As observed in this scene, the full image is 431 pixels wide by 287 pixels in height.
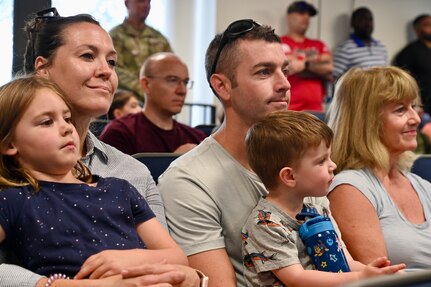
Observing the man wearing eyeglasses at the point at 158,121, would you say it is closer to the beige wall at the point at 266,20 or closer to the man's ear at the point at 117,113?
the man's ear at the point at 117,113

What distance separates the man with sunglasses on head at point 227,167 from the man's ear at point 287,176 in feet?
0.58

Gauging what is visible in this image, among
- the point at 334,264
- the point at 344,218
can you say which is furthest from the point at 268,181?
the point at 344,218

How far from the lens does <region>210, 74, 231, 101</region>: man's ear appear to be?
2.35 metres

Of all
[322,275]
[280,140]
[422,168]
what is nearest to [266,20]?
[422,168]

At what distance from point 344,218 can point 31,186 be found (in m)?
1.08

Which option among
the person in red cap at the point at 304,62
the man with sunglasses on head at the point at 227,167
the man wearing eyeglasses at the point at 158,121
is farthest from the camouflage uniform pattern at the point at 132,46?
the man with sunglasses on head at the point at 227,167

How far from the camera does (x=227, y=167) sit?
2172 mm

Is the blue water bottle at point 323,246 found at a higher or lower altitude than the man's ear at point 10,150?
lower

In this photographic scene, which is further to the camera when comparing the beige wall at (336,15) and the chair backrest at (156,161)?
the beige wall at (336,15)

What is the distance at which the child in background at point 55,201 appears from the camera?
1.65 metres

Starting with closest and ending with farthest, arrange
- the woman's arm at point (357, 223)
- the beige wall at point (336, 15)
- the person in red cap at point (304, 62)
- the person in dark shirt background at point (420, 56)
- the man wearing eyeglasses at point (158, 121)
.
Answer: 1. the woman's arm at point (357, 223)
2. the man wearing eyeglasses at point (158, 121)
3. the person in red cap at point (304, 62)
4. the beige wall at point (336, 15)
5. the person in dark shirt background at point (420, 56)

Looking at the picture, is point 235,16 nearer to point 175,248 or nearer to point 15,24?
point 15,24

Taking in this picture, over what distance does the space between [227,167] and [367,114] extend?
24.3 inches

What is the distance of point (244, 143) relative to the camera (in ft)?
7.32
